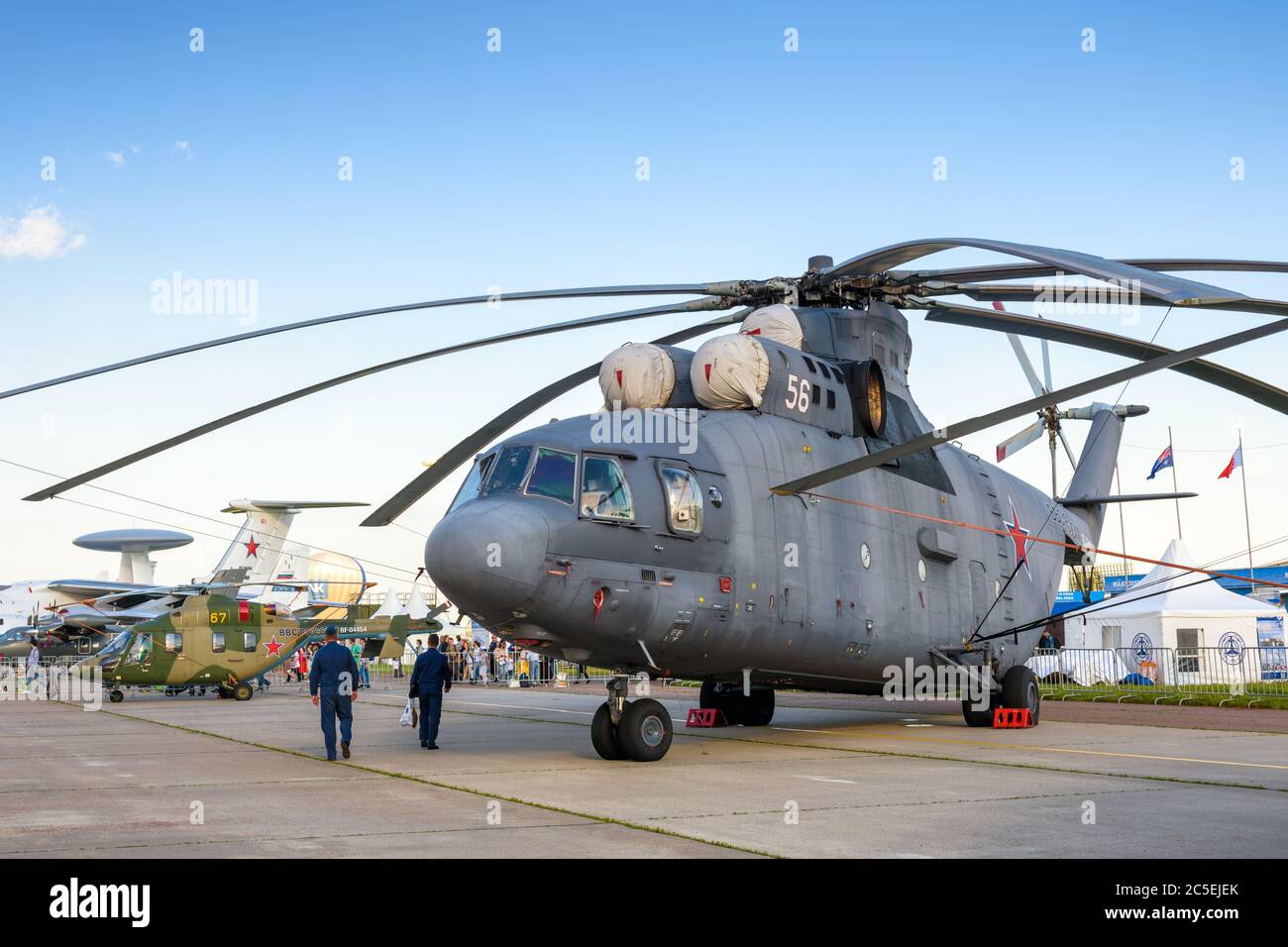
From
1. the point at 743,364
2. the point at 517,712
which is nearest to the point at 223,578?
the point at 517,712

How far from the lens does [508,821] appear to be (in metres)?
8.63

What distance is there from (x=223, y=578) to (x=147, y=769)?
3172cm

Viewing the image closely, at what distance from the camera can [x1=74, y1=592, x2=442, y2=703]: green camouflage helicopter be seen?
30.2m

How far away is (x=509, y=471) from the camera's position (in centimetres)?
1242

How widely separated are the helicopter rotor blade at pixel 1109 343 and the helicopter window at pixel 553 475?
19.7ft

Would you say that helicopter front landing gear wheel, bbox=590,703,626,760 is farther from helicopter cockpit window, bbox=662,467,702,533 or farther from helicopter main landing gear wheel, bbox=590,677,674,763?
helicopter cockpit window, bbox=662,467,702,533

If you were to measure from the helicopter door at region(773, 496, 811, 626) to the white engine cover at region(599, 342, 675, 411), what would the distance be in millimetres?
1996

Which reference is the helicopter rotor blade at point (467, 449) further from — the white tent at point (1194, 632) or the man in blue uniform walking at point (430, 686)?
the white tent at point (1194, 632)

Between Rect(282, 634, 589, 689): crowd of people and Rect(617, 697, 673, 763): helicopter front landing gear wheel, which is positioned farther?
Rect(282, 634, 589, 689): crowd of people

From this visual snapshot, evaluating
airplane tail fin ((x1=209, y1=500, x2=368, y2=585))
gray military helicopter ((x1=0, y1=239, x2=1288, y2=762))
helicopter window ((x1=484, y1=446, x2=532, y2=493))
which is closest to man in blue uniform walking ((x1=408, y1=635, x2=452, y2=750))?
gray military helicopter ((x1=0, y1=239, x2=1288, y2=762))

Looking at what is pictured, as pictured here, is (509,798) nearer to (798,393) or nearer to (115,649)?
(798,393)

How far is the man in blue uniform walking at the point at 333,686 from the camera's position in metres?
14.3

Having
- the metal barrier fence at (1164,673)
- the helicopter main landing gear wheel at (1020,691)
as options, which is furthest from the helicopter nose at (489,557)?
the metal barrier fence at (1164,673)
